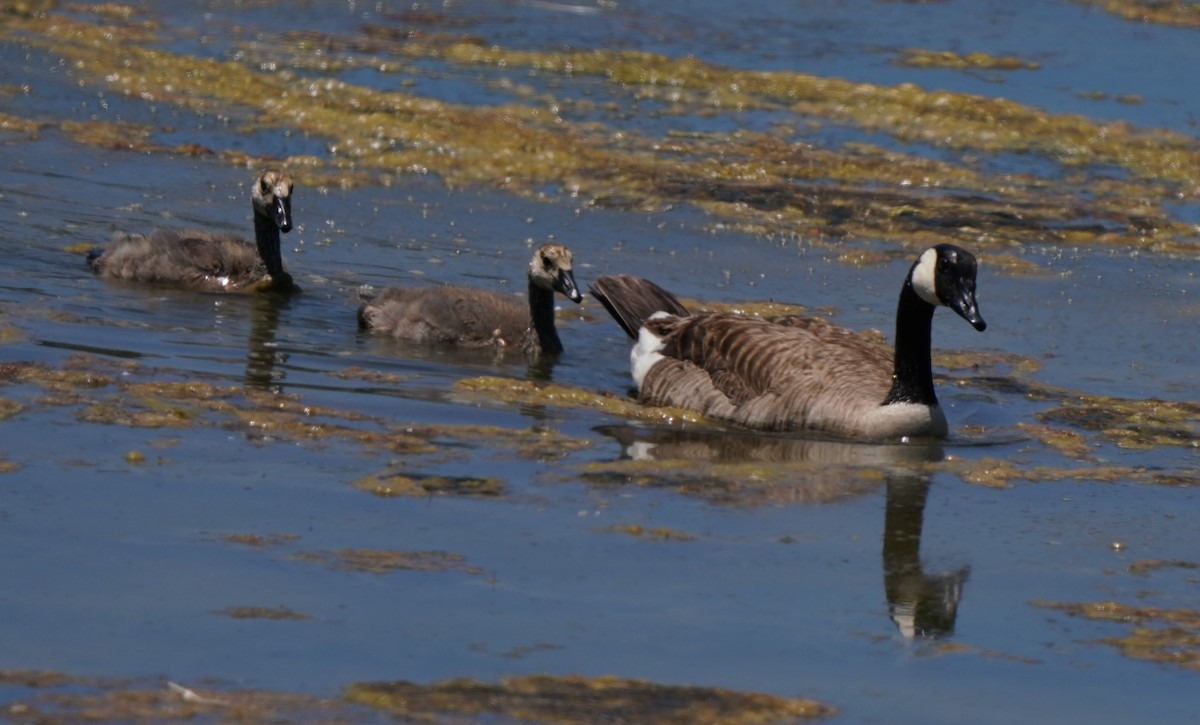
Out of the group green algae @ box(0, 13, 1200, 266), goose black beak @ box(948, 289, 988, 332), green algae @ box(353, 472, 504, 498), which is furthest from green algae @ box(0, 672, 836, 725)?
green algae @ box(0, 13, 1200, 266)

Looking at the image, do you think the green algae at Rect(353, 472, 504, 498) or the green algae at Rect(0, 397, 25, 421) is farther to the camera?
the green algae at Rect(0, 397, 25, 421)

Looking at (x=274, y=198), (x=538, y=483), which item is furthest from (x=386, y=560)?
(x=274, y=198)

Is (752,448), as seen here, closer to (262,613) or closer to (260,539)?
(260,539)

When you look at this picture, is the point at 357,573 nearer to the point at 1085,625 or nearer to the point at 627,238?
the point at 1085,625

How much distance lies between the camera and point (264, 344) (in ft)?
36.1

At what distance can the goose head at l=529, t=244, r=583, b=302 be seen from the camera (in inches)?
436

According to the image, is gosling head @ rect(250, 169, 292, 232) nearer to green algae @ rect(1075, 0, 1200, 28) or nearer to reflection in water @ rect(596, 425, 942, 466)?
reflection in water @ rect(596, 425, 942, 466)

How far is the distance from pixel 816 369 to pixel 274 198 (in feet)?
12.8

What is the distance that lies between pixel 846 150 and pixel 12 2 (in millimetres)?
9397

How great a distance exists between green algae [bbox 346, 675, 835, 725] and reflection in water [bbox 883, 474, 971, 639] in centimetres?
100

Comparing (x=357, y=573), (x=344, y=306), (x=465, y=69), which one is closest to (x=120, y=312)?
(x=344, y=306)

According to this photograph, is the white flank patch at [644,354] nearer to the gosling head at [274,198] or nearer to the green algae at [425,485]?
the gosling head at [274,198]

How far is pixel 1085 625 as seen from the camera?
269 inches

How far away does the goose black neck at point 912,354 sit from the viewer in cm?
973
